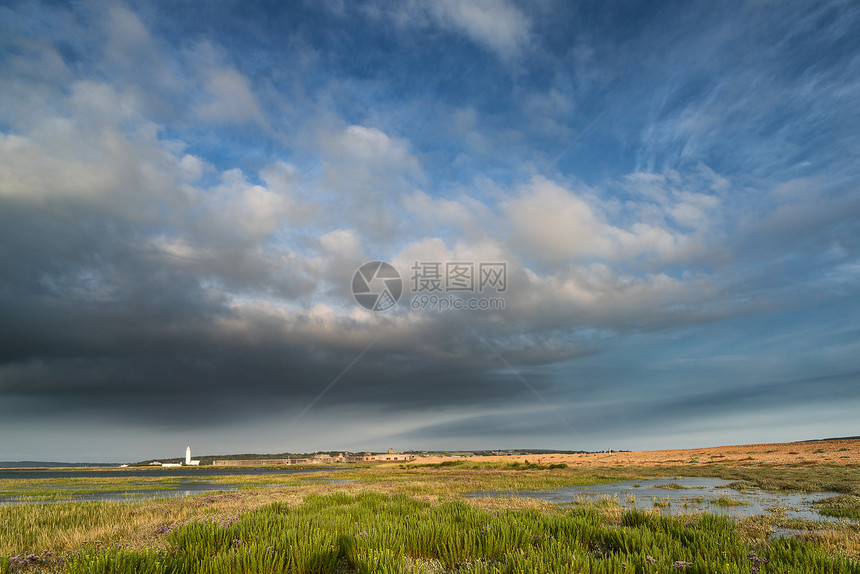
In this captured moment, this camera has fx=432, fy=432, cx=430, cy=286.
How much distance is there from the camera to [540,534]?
9.03 m

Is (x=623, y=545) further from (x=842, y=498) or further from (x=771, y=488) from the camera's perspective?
(x=771, y=488)

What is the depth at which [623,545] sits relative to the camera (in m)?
8.16

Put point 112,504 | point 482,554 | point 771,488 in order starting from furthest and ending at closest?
point 771,488 → point 112,504 → point 482,554

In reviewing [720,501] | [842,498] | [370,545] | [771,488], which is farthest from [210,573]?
[771,488]

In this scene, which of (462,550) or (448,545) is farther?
(448,545)

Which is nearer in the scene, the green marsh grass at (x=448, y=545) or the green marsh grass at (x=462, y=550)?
the green marsh grass at (x=462, y=550)

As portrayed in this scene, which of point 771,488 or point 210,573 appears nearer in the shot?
point 210,573

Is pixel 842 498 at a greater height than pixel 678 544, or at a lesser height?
lesser

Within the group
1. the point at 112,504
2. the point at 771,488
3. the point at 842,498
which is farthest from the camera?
the point at 771,488

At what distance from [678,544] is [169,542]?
9.72 metres

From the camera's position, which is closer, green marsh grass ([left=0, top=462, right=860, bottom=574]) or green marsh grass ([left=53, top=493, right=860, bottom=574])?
green marsh grass ([left=53, top=493, right=860, bottom=574])

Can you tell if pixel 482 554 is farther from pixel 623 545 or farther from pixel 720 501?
pixel 720 501

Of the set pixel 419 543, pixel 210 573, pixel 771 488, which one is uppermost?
pixel 210 573

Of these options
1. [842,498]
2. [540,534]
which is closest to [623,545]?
[540,534]
